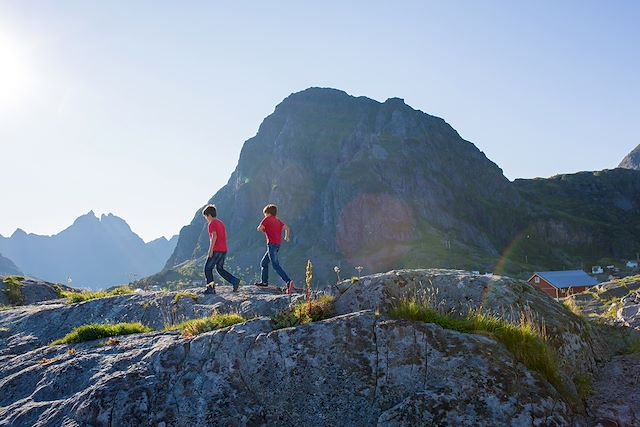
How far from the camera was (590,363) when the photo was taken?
8.86 m

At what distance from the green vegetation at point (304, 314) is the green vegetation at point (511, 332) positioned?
4.47ft

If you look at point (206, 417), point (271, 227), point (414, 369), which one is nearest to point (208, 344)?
point (206, 417)

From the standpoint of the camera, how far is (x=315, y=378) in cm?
735

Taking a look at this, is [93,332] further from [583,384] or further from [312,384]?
[583,384]

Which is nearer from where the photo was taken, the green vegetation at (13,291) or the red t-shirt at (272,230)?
the red t-shirt at (272,230)

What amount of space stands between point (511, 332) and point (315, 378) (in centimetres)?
330

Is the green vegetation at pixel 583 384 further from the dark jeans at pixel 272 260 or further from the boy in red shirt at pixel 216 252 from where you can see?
the boy in red shirt at pixel 216 252

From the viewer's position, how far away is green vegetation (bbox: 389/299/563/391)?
725 cm

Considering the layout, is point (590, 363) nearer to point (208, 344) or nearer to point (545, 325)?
point (545, 325)


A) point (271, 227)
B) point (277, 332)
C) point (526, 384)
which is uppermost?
point (271, 227)

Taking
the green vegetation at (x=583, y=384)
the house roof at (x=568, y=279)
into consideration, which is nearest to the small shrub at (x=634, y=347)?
the green vegetation at (x=583, y=384)

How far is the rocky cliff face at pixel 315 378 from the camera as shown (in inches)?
265

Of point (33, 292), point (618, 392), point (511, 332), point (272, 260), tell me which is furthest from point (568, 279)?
point (511, 332)

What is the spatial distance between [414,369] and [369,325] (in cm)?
103
